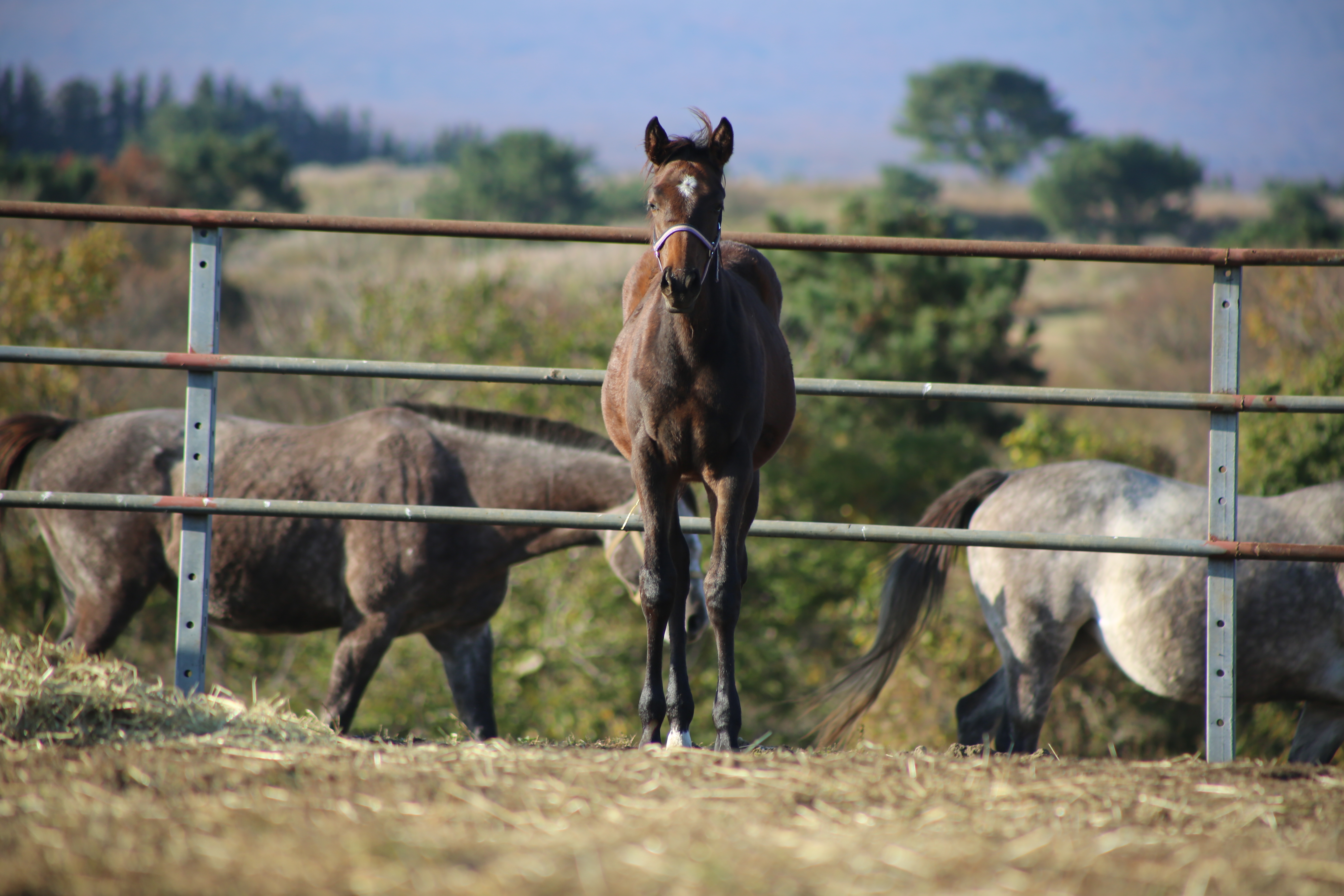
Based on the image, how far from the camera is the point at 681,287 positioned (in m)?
2.44

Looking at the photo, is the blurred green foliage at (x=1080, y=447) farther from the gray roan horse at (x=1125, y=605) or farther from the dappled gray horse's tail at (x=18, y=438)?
the dappled gray horse's tail at (x=18, y=438)

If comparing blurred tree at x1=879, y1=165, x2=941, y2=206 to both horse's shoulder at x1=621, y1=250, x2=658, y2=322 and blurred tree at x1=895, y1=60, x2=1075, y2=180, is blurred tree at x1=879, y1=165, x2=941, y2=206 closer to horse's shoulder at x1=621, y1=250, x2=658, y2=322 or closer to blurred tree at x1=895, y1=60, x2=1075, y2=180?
blurred tree at x1=895, y1=60, x2=1075, y2=180

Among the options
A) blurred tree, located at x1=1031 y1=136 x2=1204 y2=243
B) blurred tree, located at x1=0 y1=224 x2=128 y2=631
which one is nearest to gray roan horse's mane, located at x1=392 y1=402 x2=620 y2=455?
blurred tree, located at x1=0 y1=224 x2=128 y2=631

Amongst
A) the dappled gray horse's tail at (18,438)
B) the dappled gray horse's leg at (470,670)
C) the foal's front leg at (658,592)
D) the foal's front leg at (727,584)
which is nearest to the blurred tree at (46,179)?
the dappled gray horse's tail at (18,438)

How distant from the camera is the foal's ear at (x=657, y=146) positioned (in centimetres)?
276

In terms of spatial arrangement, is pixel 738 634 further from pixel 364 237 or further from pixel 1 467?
pixel 364 237

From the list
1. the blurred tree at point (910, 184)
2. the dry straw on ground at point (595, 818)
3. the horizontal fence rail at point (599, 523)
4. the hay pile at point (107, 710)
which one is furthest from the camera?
the blurred tree at point (910, 184)

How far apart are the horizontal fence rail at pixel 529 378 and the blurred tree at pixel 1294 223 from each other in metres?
18.2

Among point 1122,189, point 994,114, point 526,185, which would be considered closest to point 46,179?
point 526,185

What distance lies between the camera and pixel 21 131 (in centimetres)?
5134

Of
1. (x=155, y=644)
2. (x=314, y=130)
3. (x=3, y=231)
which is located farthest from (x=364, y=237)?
(x=314, y=130)

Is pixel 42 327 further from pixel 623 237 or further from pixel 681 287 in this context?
pixel 681 287

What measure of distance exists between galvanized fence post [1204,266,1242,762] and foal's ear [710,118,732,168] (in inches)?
56.1

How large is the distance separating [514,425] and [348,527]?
35.7 inches
